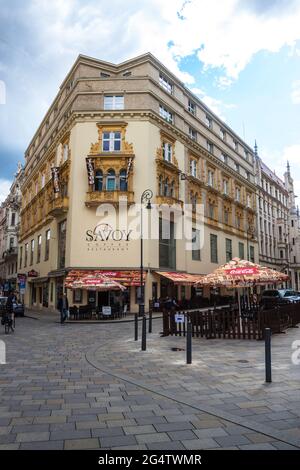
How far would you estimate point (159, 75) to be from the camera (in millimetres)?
32375

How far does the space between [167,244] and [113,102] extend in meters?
12.8

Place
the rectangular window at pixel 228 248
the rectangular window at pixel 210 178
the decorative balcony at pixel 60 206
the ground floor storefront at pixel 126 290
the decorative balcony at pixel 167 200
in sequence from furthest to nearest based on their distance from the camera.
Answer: the rectangular window at pixel 228 248, the rectangular window at pixel 210 178, the decorative balcony at pixel 60 206, the decorative balcony at pixel 167 200, the ground floor storefront at pixel 126 290

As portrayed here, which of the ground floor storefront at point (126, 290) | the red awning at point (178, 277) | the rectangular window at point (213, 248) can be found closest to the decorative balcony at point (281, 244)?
the rectangular window at point (213, 248)

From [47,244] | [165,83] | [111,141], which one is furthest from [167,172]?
[47,244]

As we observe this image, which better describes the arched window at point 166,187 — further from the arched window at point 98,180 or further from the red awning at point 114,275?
the red awning at point 114,275

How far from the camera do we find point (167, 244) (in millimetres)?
30219

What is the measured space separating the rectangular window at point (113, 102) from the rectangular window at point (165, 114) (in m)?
3.61

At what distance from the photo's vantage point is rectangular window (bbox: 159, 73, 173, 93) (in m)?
32.6

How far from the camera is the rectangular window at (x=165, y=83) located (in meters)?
32.6

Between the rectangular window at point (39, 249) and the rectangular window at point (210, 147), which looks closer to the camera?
the rectangular window at point (39, 249)

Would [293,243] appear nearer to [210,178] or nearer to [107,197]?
[210,178]

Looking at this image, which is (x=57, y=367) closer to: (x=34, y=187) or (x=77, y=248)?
(x=77, y=248)

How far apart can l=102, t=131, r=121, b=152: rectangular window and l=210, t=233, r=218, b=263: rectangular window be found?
47.1 feet
